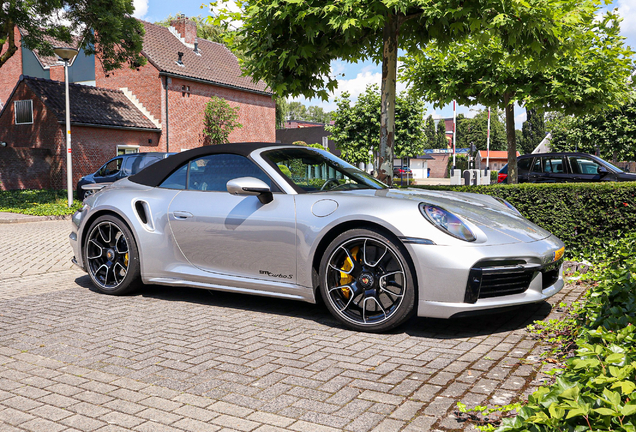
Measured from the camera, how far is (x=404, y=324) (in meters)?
4.15

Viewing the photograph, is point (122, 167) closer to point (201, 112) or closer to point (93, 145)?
point (93, 145)

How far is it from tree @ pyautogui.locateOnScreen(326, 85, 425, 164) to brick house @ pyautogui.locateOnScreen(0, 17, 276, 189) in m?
7.23

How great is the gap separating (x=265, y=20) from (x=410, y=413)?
6.38 metres

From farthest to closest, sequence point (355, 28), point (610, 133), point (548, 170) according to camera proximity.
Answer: point (610, 133) < point (548, 170) < point (355, 28)

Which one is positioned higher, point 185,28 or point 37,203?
point 185,28

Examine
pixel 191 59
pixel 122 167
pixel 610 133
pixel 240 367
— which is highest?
pixel 191 59

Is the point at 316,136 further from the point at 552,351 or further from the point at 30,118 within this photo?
the point at 552,351

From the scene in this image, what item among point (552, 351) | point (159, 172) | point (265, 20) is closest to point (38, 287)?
point (159, 172)

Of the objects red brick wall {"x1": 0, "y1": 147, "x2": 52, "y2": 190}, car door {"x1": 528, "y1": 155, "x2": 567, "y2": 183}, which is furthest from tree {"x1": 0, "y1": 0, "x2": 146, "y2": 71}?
car door {"x1": 528, "y1": 155, "x2": 567, "y2": 183}

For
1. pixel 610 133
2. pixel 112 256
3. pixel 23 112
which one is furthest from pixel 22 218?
pixel 610 133

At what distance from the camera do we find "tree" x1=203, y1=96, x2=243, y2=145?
3497cm

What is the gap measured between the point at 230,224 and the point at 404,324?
166cm

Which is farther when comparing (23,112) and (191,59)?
(191,59)

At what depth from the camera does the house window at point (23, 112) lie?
27016mm
